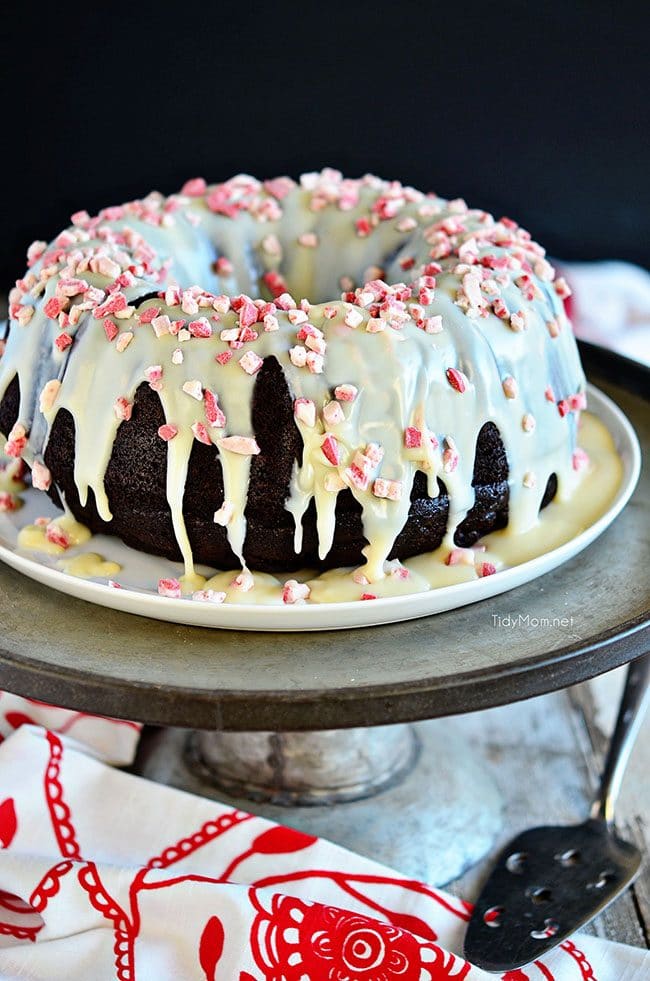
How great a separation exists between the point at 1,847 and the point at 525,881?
0.56 meters

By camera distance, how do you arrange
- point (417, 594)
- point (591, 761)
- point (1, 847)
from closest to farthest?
point (417, 594) → point (1, 847) → point (591, 761)

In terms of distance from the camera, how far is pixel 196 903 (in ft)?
3.51

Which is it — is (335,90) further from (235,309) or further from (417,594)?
(417,594)

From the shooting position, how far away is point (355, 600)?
1.06 meters

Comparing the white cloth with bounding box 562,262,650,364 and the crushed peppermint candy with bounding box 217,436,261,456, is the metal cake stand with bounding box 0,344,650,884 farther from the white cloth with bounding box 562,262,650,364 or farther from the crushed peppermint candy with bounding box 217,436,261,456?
the white cloth with bounding box 562,262,650,364

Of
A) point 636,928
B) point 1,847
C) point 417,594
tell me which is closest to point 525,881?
point 636,928

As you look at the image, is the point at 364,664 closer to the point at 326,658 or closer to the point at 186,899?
the point at 326,658

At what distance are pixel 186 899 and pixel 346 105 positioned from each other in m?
2.12

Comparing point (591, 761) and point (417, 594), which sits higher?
point (417, 594)

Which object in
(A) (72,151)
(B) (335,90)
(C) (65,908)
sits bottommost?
(C) (65,908)

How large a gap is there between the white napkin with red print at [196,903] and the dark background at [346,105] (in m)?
1.83

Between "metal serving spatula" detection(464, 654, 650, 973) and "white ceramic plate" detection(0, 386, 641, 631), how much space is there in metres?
0.28

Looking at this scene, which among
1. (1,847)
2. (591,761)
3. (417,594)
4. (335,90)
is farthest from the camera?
(335,90)

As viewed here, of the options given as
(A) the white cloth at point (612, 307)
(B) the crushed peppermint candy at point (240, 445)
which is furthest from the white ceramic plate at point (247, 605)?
(A) the white cloth at point (612, 307)
